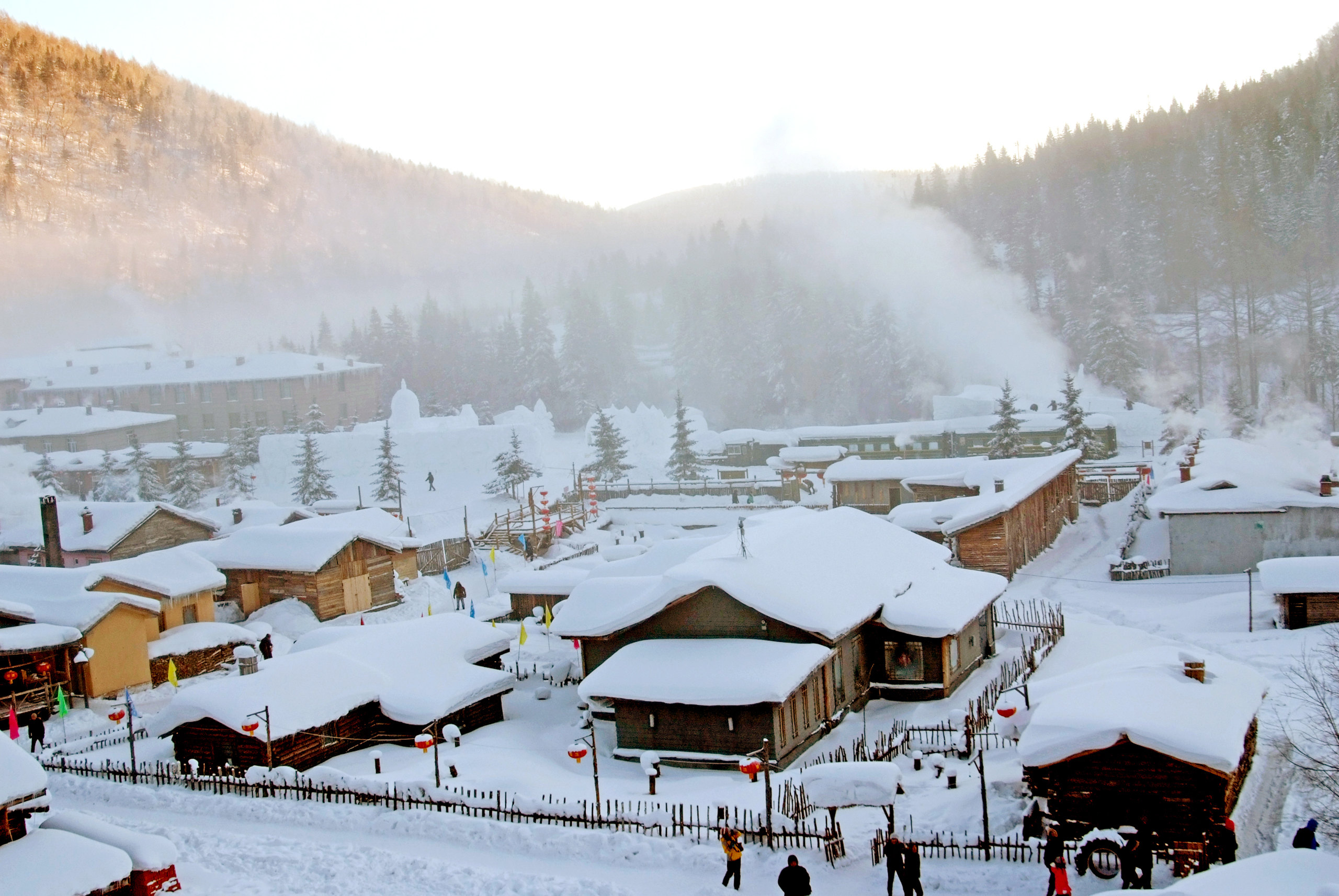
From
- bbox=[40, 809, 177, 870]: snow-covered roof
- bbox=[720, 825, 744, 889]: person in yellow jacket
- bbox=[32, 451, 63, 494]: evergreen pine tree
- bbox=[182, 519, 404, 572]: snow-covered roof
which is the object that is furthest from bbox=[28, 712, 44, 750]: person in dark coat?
bbox=[32, 451, 63, 494]: evergreen pine tree

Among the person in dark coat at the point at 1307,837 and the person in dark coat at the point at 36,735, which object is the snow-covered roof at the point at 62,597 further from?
the person in dark coat at the point at 1307,837

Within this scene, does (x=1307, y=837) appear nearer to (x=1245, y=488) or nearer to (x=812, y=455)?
(x=1245, y=488)

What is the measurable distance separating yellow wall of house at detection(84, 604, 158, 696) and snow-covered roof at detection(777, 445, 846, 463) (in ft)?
137

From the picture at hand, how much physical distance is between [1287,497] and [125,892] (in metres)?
37.5

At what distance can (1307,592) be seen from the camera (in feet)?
93.8

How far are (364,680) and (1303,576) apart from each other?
26308mm

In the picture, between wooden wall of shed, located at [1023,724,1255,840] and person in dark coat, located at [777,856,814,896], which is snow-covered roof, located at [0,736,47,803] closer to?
person in dark coat, located at [777,856,814,896]

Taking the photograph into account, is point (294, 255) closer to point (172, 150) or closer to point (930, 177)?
point (172, 150)

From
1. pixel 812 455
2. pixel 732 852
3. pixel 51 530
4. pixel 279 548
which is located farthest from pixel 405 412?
pixel 732 852

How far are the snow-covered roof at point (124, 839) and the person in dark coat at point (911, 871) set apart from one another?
10813mm

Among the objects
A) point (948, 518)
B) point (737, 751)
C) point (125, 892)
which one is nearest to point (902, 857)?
point (737, 751)

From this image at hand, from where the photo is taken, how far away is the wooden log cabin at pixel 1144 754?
14.5m

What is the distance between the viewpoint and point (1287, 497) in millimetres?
36125

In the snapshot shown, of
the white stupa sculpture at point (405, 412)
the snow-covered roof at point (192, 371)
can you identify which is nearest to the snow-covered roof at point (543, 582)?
the white stupa sculpture at point (405, 412)
